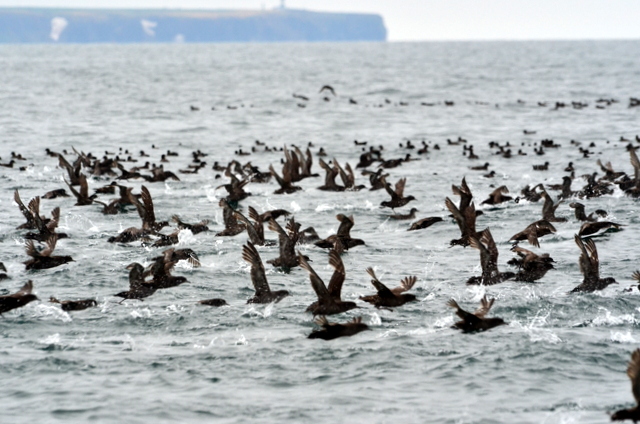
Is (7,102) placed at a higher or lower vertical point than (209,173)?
higher

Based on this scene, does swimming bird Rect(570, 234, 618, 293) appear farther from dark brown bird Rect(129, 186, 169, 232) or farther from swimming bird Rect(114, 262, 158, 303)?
dark brown bird Rect(129, 186, 169, 232)

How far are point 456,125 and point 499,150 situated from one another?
11.5 metres

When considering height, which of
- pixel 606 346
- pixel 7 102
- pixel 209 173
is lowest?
pixel 606 346

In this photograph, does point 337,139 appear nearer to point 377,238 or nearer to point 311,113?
point 311,113

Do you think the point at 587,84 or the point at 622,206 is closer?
the point at 622,206

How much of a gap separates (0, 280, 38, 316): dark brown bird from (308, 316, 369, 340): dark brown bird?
3944 millimetres

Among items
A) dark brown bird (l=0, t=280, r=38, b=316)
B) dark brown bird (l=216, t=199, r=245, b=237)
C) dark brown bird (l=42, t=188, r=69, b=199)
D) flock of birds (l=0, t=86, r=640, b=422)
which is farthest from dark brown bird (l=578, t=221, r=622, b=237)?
dark brown bird (l=42, t=188, r=69, b=199)

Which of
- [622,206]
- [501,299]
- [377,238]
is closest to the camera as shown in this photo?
[501,299]

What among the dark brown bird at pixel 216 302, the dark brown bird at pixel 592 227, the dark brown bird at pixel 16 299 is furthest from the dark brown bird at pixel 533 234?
the dark brown bird at pixel 16 299

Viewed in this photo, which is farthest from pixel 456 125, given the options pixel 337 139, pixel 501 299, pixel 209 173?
pixel 501 299

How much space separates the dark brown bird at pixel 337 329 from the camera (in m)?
12.4

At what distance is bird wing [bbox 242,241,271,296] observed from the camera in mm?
13297

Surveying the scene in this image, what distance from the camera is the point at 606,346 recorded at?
12664 millimetres

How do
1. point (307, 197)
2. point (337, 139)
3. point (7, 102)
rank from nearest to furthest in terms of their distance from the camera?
point (307, 197) → point (337, 139) → point (7, 102)
